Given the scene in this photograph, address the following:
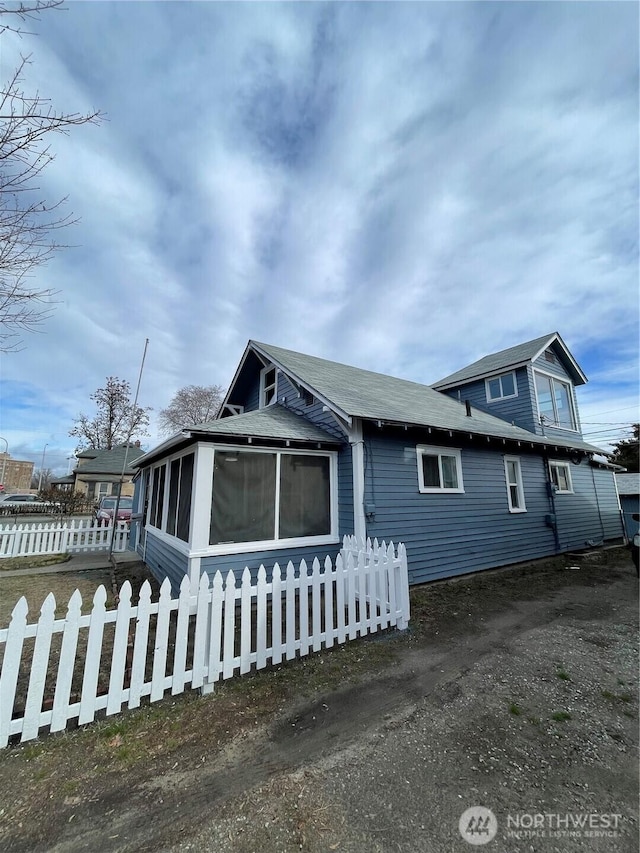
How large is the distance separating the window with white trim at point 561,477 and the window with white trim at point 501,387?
294cm

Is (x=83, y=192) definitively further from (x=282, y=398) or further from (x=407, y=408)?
(x=407, y=408)

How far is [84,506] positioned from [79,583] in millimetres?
24532

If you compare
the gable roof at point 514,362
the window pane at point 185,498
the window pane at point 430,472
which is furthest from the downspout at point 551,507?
the window pane at point 185,498

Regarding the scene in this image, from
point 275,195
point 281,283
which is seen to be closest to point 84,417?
point 281,283

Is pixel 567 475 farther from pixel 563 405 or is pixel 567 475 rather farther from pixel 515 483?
pixel 563 405

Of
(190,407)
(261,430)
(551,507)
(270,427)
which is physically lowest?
(551,507)

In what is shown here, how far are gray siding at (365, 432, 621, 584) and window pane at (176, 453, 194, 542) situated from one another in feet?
11.2

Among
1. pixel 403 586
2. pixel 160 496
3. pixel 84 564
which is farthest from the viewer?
pixel 84 564

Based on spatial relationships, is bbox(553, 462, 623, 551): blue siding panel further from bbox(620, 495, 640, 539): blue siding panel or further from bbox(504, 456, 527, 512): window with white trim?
bbox(504, 456, 527, 512): window with white trim

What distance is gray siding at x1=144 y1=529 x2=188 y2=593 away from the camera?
6.31 metres

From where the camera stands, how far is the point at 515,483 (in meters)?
9.54

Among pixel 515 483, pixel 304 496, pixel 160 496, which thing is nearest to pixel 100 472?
pixel 160 496

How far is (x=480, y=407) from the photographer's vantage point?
534 inches

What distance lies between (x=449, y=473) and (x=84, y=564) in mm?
10358
